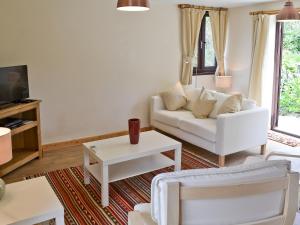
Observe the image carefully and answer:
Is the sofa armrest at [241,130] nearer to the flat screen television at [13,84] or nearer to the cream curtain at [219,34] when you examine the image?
the cream curtain at [219,34]

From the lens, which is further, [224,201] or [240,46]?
[240,46]

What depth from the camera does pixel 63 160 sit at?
406cm

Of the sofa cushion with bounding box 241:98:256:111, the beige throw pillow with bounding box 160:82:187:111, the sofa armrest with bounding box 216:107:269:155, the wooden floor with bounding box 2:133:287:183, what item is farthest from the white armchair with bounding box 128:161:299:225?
the beige throw pillow with bounding box 160:82:187:111

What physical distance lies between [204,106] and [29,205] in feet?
9.73

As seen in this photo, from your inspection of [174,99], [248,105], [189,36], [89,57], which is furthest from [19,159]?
[189,36]

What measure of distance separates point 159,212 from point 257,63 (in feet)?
14.9

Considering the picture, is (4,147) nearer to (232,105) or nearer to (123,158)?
(123,158)

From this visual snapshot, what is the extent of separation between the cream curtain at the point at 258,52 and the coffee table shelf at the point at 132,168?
2674 millimetres

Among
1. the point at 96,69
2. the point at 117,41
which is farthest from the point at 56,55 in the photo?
the point at 117,41

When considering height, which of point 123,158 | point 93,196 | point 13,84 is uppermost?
point 13,84

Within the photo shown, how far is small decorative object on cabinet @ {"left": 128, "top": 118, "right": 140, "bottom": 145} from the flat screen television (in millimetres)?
1517

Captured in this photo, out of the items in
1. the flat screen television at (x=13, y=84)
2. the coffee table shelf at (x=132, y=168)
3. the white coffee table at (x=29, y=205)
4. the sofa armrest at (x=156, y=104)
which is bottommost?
the coffee table shelf at (x=132, y=168)

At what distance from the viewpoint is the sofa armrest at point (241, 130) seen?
12.1 feet

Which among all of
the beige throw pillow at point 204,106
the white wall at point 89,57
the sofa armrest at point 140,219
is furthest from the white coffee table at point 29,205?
the beige throw pillow at point 204,106
